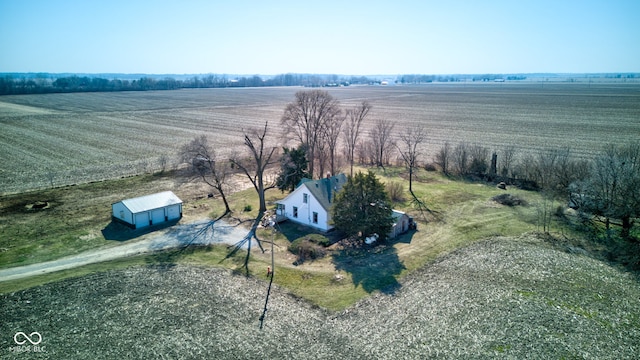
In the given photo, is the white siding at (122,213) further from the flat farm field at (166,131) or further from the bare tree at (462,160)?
the bare tree at (462,160)

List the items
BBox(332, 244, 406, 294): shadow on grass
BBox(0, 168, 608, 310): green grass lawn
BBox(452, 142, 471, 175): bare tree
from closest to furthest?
1. BBox(332, 244, 406, 294): shadow on grass
2. BBox(0, 168, 608, 310): green grass lawn
3. BBox(452, 142, 471, 175): bare tree

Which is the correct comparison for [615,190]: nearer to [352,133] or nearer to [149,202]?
[352,133]

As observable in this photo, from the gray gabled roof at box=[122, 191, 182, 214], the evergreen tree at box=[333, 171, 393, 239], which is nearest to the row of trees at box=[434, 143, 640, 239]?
the evergreen tree at box=[333, 171, 393, 239]

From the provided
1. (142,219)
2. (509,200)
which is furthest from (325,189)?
(509,200)

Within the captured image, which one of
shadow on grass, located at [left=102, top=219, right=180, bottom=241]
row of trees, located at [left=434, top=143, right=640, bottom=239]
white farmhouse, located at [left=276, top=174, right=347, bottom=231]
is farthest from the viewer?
white farmhouse, located at [left=276, top=174, right=347, bottom=231]

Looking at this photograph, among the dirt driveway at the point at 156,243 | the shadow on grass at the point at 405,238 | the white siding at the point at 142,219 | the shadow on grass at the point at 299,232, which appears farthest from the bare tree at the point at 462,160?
the white siding at the point at 142,219

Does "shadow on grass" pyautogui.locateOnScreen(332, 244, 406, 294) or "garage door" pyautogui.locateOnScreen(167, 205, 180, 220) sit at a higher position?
"garage door" pyautogui.locateOnScreen(167, 205, 180, 220)

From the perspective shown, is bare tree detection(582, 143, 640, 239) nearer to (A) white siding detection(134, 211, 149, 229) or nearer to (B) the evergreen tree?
(B) the evergreen tree
